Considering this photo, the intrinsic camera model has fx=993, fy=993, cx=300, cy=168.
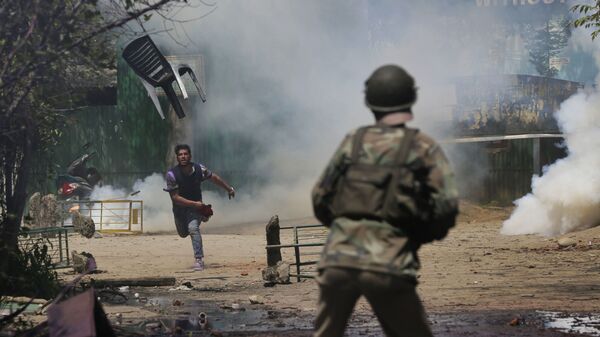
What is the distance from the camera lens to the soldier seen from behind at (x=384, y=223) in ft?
13.1

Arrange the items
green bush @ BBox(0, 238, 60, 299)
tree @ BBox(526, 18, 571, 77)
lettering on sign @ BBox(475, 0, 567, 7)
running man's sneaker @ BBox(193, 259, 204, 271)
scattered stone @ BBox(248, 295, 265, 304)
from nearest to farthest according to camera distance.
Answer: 1. green bush @ BBox(0, 238, 60, 299)
2. scattered stone @ BBox(248, 295, 265, 304)
3. running man's sneaker @ BBox(193, 259, 204, 271)
4. tree @ BBox(526, 18, 571, 77)
5. lettering on sign @ BBox(475, 0, 567, 7)

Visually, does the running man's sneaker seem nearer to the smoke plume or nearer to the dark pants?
the dark pants

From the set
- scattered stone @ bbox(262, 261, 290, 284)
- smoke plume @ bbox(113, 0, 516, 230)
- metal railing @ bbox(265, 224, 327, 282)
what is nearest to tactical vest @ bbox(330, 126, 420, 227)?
metal railing @ bbox(265, 224, 327, 282)

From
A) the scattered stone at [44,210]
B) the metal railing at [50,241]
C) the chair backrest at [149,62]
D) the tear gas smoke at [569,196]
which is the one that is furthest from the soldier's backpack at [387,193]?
the chair backrest at [149,62]

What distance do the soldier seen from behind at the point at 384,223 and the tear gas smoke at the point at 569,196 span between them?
13.1 metres

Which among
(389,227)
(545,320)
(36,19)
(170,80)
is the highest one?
(170,80)

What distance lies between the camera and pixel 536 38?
103ft

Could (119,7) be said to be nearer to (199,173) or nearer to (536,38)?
(199,173)

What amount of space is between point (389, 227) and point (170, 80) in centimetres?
2128

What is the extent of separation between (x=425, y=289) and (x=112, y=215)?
13.0m

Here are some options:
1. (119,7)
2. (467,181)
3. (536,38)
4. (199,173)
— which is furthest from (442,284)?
(536,38)

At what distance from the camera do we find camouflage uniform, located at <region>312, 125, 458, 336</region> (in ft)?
13.1

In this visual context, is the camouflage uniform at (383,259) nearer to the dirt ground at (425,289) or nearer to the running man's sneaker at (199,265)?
the dirt ground at (425,289)

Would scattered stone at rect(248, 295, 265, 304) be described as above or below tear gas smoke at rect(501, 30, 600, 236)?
below
